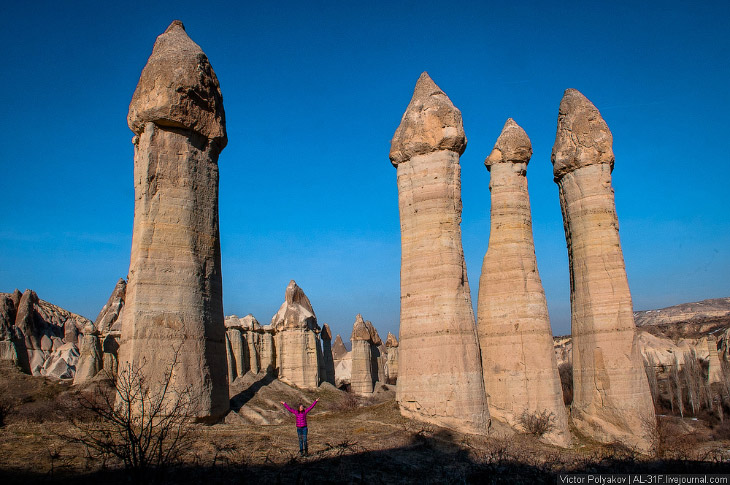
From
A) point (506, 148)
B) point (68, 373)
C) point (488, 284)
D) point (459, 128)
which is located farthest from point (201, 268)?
point (68, 373)

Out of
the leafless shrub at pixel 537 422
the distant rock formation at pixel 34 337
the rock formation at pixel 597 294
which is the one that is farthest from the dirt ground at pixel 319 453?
the distant rock formation at pixel 34 337

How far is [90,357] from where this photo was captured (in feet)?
72.9

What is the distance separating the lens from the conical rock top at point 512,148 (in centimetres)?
1698

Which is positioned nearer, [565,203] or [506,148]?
[506,148]

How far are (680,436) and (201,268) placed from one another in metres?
16.7

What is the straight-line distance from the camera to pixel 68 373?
1346 inches

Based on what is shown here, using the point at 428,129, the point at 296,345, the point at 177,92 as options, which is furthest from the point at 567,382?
the point at 177,92

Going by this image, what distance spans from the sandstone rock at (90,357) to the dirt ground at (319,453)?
18.7ft

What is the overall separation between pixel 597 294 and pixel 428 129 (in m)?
7.68

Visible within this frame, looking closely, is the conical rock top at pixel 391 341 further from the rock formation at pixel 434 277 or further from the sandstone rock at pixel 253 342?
the rock formation at pixel 434 277

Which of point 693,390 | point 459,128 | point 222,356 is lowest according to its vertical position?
point 693,390

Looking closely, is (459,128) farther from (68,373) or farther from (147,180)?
(68,373)

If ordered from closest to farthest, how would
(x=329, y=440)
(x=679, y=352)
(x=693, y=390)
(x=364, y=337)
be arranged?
1. (x=329, y=440)
2. (x=693, y=390)
3. (x=364, y=337)
4. (x=679, y=352)

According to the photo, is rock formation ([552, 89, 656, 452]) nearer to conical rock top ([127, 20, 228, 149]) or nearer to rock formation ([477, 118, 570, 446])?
rock formation ([477, 118, 570, 446])
